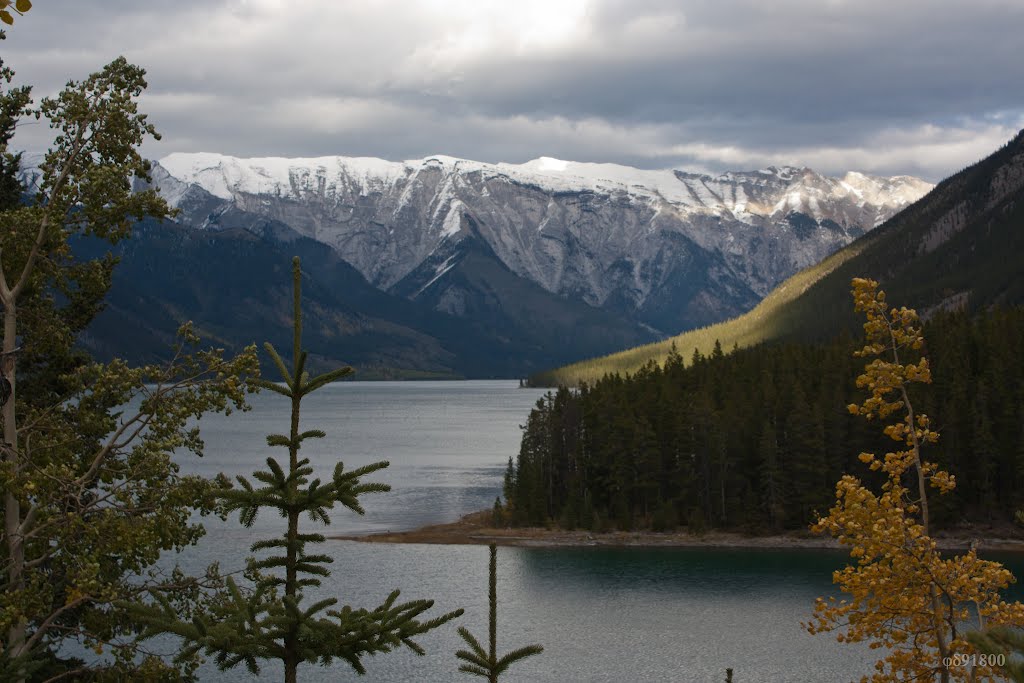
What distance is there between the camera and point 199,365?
21.0m

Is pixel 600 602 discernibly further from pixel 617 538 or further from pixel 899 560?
pixel 899 560

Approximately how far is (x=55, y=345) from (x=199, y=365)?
3830 millimetres

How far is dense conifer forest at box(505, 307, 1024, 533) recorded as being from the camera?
386 ft

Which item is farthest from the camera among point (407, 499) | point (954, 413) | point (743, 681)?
point (407, 499)

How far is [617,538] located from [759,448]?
64.3 ft

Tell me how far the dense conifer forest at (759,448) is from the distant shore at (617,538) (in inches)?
88.6

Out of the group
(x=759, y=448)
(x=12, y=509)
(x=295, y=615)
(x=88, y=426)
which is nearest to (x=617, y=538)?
(x=759, y=448)

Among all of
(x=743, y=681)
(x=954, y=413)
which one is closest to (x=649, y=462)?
(x=954, y=413)

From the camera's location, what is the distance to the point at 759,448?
12162cm

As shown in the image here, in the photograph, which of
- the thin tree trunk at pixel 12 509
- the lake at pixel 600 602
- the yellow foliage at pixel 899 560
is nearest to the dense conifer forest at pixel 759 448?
the lake at pixel 600 602

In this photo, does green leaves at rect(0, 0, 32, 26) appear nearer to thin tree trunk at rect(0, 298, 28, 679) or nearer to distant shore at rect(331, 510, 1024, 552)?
thin tree trunk at rect(0, 298, 28, 679)

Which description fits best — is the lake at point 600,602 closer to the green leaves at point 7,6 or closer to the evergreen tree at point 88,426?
the evergreen tree at point 88,426

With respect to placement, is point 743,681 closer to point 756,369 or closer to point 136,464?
point 136,464

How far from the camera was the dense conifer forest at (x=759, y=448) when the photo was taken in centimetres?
11756
